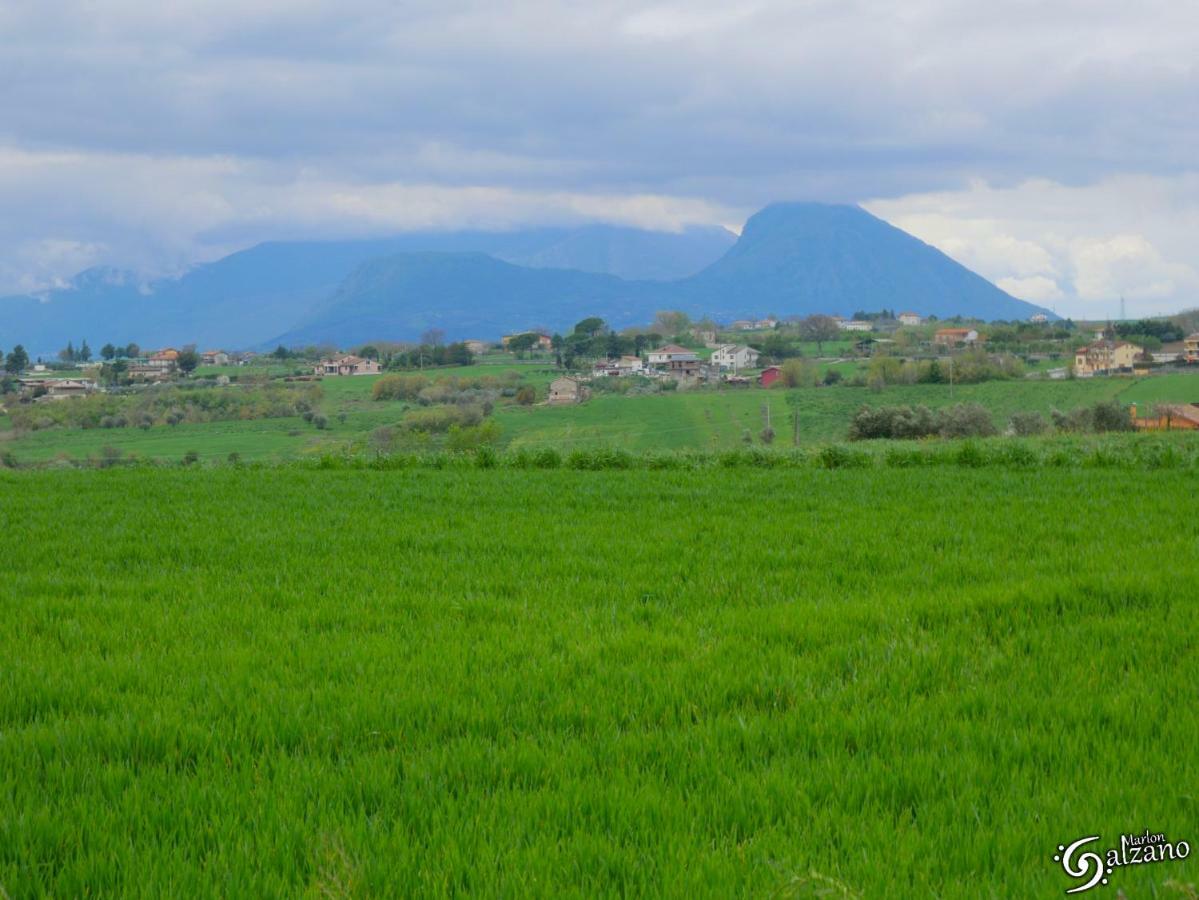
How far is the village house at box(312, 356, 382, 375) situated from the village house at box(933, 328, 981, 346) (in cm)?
5505

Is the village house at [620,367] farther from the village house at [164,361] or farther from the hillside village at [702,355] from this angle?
the village house at [164,361]

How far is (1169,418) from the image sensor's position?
118ft

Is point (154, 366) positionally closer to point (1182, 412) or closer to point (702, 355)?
point (702, 355)

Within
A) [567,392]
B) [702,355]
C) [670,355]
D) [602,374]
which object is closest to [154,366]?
[602,374]

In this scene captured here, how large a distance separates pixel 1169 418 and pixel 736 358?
57503 mm

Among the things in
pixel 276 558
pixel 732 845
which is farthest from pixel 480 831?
pixel 276 558

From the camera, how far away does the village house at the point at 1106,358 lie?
2741 inches

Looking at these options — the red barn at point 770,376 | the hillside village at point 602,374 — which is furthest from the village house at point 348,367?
the red barn at point 770,376

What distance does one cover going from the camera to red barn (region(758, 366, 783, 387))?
77.1 meters

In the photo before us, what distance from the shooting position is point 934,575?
899cm

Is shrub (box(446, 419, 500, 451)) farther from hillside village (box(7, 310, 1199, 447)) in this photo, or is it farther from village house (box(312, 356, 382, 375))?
village house (box(312, 356, 382, 375))

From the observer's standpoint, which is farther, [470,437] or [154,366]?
[154,366]

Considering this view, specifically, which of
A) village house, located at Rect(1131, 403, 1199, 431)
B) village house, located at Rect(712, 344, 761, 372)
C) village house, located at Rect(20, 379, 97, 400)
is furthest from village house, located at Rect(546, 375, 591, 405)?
village house, located at Rect(1131, 403, 1199, 431)

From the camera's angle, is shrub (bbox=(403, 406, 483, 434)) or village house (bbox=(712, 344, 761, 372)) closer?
shrub (bbox=(403, 406, 483, 434))
